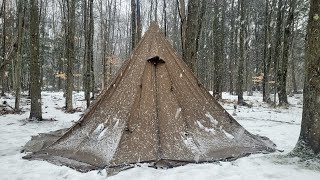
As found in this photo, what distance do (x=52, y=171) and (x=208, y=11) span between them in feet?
79.1

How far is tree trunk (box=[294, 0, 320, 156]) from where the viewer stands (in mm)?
5332

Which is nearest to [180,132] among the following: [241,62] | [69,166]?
A: [69,166]

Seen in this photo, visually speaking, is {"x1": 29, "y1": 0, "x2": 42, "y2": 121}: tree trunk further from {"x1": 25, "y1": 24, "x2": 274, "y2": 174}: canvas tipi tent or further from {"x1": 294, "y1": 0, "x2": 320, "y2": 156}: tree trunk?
{"x1": 294, "y1": 0, "x2": 320, "y2": 156}: tree trunk

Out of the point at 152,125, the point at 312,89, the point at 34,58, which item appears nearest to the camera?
the point at 312,89

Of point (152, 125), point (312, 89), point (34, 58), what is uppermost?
point (34, 58)

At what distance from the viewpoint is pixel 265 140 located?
23.7 feet

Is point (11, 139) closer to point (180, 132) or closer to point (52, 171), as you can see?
point (52, 171)

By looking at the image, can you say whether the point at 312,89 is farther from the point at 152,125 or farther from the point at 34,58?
the point at 34,58

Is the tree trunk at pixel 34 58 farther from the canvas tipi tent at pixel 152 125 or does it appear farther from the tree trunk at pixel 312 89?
the tree trunk at pixel 312 89

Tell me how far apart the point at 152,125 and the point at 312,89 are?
2911 mm

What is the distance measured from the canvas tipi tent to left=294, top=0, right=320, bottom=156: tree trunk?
3.28 feet

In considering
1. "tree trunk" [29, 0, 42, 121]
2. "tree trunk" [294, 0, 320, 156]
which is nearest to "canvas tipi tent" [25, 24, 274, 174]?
"tree trunk" [294, 0, 320, 156]

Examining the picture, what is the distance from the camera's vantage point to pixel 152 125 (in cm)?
601

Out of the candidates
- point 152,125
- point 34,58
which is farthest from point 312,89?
point 34,58
